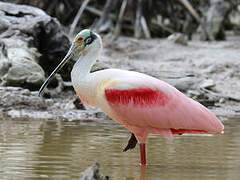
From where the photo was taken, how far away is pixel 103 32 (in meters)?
18.0

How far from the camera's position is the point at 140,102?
737 cm

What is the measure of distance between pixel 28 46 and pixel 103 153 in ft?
14.9

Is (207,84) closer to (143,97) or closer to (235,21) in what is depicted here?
(143,97)

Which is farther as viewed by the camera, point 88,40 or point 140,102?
point 88,40

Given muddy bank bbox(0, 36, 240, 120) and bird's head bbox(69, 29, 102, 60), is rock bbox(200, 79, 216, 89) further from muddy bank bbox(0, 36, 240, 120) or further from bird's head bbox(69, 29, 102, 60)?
bird's head bbox(69, 29, 102, 60)

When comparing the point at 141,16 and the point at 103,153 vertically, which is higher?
the point at 103,153

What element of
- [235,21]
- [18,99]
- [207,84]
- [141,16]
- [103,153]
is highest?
[103,153]

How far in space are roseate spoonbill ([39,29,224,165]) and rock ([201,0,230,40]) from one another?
10645mm

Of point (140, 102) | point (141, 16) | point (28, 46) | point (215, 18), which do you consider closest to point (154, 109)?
point (140, 102)

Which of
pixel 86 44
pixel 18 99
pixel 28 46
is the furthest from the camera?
pixel 28 46

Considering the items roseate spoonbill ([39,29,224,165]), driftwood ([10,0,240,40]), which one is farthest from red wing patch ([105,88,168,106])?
driftwood ([10,0,240,40])

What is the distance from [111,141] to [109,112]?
1011 millimetres

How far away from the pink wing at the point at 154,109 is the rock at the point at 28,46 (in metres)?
3.88

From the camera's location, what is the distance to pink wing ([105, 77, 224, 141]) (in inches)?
283
